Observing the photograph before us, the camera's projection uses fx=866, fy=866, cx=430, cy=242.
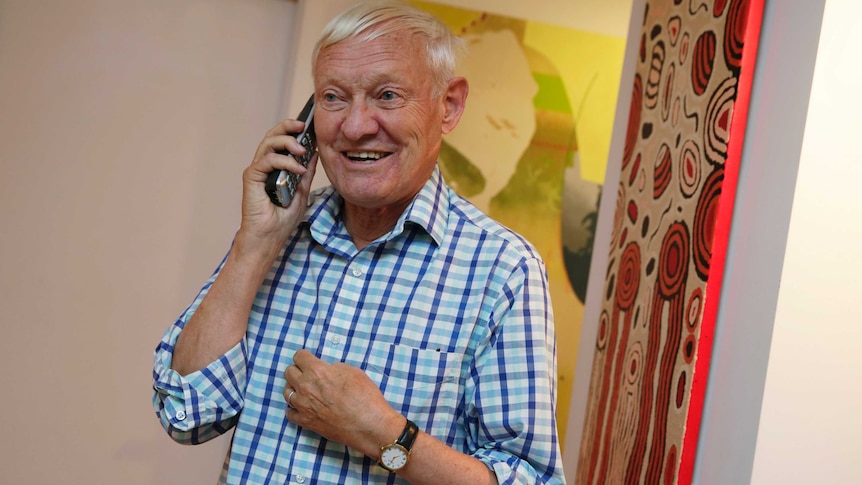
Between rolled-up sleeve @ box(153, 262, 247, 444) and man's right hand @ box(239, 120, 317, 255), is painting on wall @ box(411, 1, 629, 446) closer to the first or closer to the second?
man's right hand @ box(239, 120, 317, 255)

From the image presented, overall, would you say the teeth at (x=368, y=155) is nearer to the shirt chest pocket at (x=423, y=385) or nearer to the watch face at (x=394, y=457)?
the shirt chest pocket at (x=423, y=385)

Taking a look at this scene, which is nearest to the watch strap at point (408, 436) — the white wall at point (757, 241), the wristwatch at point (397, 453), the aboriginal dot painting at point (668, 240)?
the wristwatch at point (397, 453)

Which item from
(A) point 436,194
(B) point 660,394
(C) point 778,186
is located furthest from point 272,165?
(B) point 660,394

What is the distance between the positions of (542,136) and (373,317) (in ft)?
8.25

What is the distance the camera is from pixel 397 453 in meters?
1.17

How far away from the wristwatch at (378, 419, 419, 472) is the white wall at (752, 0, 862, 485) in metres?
0.81

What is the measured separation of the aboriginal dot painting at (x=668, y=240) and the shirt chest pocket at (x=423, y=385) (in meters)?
0.82

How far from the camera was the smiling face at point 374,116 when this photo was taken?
1.34 m

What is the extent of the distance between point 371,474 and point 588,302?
1.68m

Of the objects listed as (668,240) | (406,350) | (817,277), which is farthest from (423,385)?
(668,240)

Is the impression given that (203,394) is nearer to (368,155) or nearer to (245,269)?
(245,269)

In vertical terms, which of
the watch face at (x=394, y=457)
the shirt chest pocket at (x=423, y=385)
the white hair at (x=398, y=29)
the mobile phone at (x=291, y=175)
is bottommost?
the watch face at (x=394, y=457)

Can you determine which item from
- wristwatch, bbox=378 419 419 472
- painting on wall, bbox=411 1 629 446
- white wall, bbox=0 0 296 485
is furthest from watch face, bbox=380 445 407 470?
painting on wall, bbox=411 1 629 446

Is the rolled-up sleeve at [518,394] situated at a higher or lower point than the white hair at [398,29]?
lower
